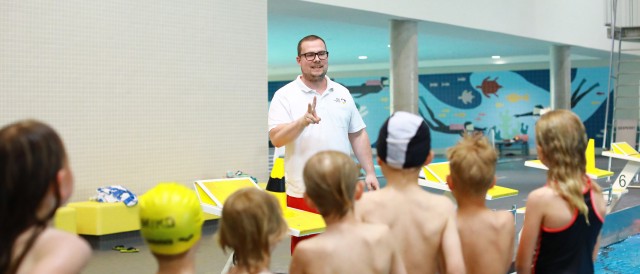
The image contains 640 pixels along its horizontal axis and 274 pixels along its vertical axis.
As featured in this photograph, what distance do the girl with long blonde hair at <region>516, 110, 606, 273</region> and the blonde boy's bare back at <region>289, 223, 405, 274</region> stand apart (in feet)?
2.10

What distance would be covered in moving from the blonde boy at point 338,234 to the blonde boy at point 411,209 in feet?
0.91

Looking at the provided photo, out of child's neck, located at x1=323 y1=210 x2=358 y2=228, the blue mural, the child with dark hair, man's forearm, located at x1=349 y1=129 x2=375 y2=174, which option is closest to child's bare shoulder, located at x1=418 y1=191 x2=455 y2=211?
child's neck, located at x1=323 y1=210 x2=358 y2=228

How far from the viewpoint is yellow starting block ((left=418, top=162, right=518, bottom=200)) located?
6.33 m

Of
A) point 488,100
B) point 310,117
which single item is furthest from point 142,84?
point 488,100

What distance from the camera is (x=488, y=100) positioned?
2398 centimetres

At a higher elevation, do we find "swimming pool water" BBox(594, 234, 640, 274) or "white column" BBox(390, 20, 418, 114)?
"white column" BBox(390, 20, 418, 114)

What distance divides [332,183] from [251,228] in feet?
0.99

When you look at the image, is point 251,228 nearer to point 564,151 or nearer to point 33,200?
point 33,200

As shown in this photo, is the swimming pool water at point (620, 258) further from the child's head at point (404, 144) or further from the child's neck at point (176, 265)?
the child's neck at point (176, 265)

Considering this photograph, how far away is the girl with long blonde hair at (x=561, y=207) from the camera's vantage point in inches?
108

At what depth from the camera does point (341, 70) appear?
2531cm

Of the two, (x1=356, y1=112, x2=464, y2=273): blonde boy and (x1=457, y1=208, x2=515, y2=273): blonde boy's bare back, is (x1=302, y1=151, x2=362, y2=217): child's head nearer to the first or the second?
(x1=356, y1=112, x2=464, y2=273): blonde boy

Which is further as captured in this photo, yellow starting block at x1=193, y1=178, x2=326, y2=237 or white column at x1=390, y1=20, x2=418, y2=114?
white column at x1=390, y1=20, x2=418, y2=114

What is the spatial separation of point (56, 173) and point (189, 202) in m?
0.40
